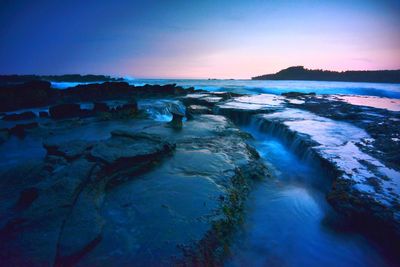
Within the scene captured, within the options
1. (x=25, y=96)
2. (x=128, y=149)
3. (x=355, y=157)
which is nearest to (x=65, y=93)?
(x=25, y=96)

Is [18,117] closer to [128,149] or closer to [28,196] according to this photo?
[128,149]

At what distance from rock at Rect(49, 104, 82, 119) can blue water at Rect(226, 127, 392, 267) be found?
41.8 feet

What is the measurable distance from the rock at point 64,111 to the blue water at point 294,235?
1275 centimetres

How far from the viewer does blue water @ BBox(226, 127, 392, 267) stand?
9.89 ft

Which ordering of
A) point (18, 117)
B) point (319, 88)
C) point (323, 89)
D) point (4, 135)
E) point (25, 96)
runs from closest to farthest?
point (4, 135)
point (18, 117)
point (25, 96)
point (323, 89)
point (319, 88)

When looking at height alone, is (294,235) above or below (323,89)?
below

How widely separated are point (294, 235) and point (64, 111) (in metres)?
14.1

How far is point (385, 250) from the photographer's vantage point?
3188 mm

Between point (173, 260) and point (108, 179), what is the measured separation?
2.26 meters

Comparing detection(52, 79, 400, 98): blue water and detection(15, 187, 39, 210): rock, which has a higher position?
detection(52, 79, 400, 98): blue water

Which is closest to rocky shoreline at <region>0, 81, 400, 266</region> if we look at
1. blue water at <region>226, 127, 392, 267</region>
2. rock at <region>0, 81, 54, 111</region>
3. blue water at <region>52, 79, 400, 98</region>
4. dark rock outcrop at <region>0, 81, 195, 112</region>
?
blue water at <region>226, 127, 392, 267</region>

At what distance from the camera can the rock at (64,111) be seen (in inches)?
495

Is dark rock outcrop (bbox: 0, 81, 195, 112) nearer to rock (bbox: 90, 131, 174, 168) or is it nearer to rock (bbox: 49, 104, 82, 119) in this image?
rock (bbox: 49, 104, 82, 119)

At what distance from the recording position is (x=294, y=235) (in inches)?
139
